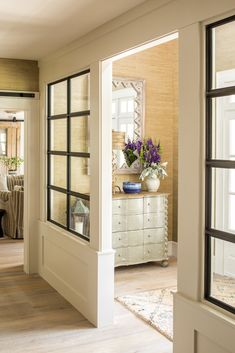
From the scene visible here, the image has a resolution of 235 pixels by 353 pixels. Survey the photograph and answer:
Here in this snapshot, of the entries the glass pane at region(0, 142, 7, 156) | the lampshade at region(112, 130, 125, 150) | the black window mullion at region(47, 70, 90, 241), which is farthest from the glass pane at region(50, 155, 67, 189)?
the glass pane at region(0, 142, 7, 156)

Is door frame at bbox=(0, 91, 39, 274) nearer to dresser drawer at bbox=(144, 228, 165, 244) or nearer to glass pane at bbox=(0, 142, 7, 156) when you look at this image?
dresser drawer at bbox=(144, 228, 165, 244)

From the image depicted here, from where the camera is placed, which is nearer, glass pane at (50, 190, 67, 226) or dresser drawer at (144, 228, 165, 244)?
glass pane at (50, 190, 67, 226)

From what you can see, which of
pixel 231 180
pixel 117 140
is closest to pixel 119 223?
pixel 117 140

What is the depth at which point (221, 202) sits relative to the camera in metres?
2.62

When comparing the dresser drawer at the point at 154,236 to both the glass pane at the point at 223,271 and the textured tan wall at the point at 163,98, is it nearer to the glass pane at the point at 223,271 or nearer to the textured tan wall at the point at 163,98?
the textured tan wall at the point at 163,98

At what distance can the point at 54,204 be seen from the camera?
517 centimetres

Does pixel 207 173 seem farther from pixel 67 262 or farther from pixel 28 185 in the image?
pixel 28 185

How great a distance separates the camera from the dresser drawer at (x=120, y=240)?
18.1ft

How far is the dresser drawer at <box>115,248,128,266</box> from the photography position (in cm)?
555

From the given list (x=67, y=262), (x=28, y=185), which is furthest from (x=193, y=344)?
(x=28, y=185)

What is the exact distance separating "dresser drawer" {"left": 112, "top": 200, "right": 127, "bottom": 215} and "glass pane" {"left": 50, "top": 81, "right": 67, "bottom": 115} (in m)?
1.26

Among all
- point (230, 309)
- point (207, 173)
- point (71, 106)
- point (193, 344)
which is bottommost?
point (193, 344)

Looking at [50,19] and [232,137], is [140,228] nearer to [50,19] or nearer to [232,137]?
[50,19]

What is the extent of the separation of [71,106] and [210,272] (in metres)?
2.48
